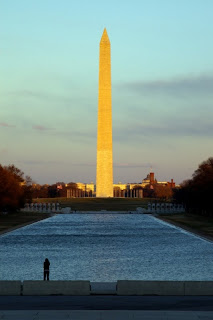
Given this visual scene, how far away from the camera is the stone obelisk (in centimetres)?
13488

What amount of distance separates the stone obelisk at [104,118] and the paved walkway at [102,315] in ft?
385

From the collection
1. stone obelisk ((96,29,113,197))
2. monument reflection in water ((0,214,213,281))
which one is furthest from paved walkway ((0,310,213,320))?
stone obelisk ((96,29,113,197))

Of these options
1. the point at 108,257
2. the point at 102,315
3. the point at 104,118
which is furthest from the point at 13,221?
→ the point at 102,315

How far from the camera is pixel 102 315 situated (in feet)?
62.9

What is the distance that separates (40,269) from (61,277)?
138 inches

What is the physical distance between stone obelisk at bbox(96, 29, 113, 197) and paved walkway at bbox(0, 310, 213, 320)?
117238mm

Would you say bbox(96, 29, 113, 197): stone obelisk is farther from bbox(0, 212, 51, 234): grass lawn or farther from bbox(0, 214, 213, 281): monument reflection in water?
bbox(0, 214, 213, 281): monument reflection in water

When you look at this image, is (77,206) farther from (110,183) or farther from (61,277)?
(61,277)

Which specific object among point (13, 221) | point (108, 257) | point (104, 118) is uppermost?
point (104, 118)

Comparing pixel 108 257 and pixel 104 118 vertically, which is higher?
pixel 104 118

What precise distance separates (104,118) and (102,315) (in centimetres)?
12021

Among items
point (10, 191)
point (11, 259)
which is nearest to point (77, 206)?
point (10, 191)

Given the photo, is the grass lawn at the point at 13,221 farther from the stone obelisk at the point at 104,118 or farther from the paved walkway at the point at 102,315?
the paved walkway at the point at 102,315

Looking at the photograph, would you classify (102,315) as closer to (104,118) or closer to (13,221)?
(13,221)
